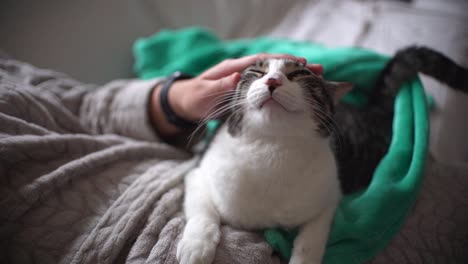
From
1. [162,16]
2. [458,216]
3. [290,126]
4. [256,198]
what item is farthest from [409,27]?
[162,16]

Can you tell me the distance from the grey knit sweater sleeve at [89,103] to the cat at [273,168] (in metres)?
0.35

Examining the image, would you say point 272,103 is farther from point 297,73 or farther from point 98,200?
point 98,200

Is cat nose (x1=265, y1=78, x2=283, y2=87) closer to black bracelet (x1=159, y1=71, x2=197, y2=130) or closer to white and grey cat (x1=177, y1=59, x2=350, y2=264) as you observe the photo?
white and grey cat (x1=177, y1=59, x2=350, y2=264)

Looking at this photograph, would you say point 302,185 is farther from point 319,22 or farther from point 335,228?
point 319,22

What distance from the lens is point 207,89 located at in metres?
0.71

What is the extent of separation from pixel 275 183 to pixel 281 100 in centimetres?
21

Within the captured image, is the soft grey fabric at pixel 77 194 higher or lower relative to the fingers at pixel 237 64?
lower

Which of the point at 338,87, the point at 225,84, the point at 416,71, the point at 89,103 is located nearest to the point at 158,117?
the point at 89,103

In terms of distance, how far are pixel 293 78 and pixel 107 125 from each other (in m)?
0.68

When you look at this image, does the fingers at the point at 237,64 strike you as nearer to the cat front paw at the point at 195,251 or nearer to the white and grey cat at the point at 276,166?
the white and grey cat at the point at 276,166

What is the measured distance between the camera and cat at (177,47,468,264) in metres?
0.58

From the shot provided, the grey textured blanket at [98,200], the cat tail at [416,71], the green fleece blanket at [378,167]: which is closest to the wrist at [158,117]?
the grey textured blanket at [98,200]

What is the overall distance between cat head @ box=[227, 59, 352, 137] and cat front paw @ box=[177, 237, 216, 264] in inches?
11.0

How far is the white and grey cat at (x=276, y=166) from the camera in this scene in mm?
581
